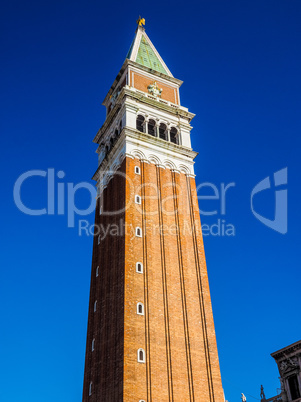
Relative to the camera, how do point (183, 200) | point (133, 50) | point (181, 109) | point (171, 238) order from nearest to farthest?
point (171, 238) < point (183, 200) < point (181, 109) < point (133, 50)

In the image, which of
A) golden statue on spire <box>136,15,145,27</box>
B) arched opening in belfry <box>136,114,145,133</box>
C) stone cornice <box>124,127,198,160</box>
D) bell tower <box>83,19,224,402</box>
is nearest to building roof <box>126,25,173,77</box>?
golden statue on spire <box>136,15,145,27</box>

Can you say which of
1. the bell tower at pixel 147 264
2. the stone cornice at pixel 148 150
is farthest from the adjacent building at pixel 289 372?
the stone cornice at pixel 148 150

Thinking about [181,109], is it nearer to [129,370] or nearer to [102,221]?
[102,221]

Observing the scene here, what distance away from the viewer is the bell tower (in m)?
34.4

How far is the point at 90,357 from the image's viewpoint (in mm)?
39562

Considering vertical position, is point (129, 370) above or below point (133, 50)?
below

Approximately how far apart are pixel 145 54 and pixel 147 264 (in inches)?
1353

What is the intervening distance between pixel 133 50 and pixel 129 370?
42.8m

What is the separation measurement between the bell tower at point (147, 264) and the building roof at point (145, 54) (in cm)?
332

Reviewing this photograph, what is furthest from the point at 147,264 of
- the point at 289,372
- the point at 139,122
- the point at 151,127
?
the point at 139,122

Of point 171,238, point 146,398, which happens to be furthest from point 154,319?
point 171,238

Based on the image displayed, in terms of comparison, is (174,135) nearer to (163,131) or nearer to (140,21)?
(163,131)

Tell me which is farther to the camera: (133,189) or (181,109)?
(181,109)

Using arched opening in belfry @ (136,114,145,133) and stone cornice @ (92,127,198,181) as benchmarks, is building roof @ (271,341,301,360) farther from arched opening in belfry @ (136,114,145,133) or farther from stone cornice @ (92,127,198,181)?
arched opening in belfry @ (136,114,145,133)
